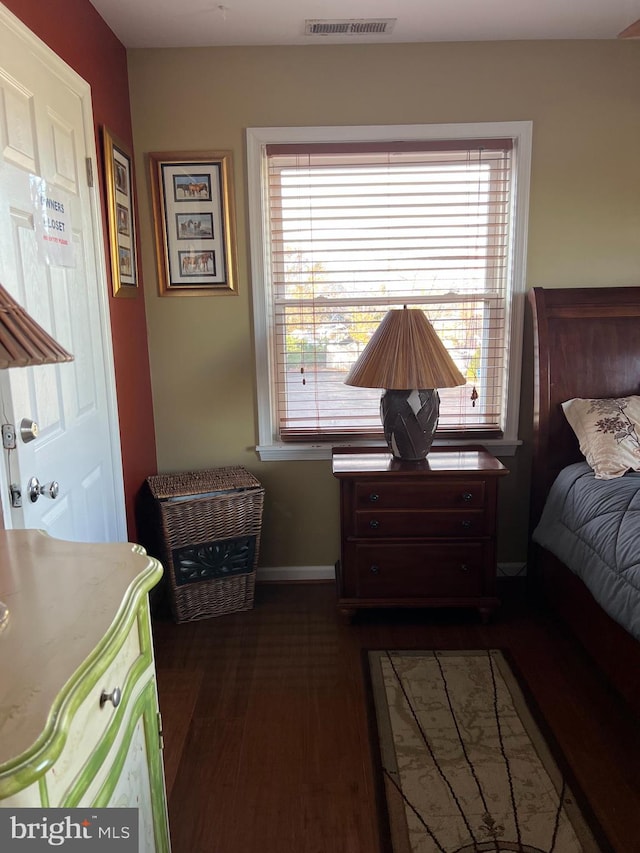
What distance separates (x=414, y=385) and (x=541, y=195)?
1117 millimetres

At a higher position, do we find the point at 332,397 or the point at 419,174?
the point at 419,174

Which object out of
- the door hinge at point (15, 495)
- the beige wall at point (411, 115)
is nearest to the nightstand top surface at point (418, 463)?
the beige wall at point (411, 115)

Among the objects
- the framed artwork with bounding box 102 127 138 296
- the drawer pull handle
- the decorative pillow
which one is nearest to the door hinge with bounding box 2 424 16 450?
the drawer pull handle

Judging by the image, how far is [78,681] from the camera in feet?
2.73

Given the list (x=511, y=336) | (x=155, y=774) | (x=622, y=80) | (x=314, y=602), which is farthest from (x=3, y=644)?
(x=622, y=80)

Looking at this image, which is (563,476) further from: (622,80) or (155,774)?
(155,774)

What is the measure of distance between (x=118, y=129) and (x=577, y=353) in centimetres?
217

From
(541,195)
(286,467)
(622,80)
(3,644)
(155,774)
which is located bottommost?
(155,774)

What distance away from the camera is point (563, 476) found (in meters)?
2.58

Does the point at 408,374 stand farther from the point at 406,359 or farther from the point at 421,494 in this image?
the point at 421,494

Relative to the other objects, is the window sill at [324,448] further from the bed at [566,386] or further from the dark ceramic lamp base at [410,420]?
the dark ceramic lamp base at [410,420]

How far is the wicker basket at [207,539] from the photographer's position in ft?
8.50

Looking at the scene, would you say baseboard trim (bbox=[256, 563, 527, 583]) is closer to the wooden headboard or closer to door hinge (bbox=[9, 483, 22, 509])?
the wooden headboard

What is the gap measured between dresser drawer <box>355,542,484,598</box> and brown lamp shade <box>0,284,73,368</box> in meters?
1.85
